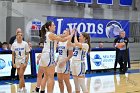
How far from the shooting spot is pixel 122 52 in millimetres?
15484

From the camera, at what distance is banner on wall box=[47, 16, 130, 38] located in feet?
68.6

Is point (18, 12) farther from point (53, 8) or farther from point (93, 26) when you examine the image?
point (93, 26)

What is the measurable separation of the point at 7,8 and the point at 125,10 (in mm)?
10169

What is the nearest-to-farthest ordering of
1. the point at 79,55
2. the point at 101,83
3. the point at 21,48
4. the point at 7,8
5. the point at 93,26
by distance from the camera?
the point at 79,55
the point at 21,48
the point at 101,83
the point at 7,8
the point at 93,26

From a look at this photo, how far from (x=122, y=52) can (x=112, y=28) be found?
792 cm

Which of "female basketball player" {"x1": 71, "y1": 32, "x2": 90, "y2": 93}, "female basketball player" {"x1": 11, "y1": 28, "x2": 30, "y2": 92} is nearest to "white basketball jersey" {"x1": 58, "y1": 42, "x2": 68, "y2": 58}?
"female basketball player" {"x1": 71, "y1": 32, "x2": 90, "y2": 93}

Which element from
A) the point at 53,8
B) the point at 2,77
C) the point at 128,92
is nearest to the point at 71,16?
the point at 53,8

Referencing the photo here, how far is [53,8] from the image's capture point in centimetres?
2269

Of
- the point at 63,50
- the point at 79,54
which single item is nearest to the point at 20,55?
the point at 63,50

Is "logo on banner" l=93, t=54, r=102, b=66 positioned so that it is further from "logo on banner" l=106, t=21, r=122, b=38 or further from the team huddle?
the team huddle

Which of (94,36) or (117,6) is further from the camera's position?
(117,6)

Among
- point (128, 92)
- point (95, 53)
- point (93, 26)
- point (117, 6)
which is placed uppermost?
point (117, 6)

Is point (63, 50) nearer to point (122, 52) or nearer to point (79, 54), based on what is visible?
point (79, 54)

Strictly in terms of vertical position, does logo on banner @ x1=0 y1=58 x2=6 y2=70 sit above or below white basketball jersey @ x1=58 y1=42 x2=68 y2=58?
below
